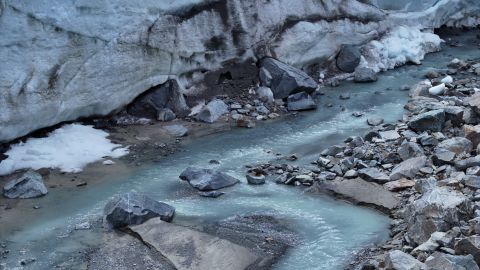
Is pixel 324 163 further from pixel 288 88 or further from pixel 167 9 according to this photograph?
pixel 167 9

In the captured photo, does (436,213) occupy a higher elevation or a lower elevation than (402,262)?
higher

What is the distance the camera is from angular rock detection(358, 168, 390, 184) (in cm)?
689

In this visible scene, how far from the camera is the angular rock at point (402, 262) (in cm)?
455

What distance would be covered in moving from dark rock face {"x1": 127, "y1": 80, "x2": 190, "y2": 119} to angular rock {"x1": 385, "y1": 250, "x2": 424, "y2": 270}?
17.8 feet

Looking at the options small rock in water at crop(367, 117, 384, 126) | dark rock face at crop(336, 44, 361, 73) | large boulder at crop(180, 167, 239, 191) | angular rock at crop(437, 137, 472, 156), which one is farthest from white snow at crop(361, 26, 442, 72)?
large boulder at crop(180, 167, 239, 191)

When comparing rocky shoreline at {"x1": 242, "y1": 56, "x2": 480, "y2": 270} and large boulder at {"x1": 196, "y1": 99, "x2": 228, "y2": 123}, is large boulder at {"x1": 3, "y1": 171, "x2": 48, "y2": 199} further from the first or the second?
large boulder at {"x1": 196, "y1": 99, "x2": 228, "y2": 123}

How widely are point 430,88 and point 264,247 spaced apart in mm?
6146

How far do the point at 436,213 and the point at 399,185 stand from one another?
148 cm

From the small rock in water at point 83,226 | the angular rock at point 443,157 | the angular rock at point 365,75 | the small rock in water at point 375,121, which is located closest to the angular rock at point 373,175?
the angular rock at point 443,157

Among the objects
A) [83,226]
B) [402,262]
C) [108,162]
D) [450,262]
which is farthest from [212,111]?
[450,262]

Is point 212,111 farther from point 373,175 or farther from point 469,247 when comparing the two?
point 469,247

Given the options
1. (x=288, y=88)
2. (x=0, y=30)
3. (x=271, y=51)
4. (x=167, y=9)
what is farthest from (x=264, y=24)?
(x=0, y=30)

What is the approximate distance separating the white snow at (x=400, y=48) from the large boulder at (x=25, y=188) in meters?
7.39

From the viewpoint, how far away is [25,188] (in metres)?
6.89
